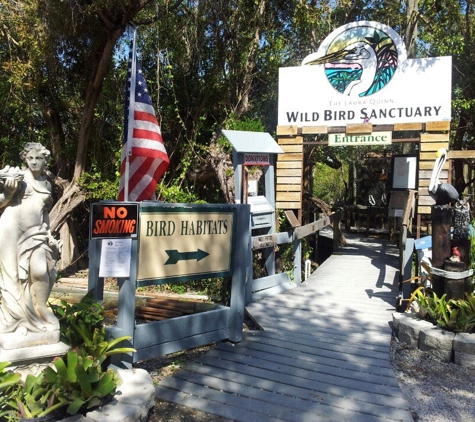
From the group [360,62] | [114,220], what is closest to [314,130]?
[360,62]

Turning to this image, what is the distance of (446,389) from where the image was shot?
4.06 meters

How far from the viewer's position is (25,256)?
10.1 ft

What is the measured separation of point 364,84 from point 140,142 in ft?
14.3

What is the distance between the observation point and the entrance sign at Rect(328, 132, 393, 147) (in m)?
8.17

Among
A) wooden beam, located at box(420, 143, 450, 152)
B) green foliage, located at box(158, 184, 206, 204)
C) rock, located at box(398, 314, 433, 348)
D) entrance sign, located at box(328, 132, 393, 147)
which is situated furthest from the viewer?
green foliage, located at box(158, 184, 206, 204)

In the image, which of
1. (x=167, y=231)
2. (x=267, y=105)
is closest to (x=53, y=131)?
(x=267, y=105)

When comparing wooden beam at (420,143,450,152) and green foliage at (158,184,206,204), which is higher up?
wooden beam at (420,143,450,152)

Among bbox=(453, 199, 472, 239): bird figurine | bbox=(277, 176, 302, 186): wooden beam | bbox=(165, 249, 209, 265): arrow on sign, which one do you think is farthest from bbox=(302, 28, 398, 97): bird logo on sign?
bbox=(165, 249, 209, 265): arrow on sign

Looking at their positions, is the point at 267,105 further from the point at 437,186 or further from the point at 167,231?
the point at 167,231

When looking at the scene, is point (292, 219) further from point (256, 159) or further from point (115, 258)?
point (115, 258)

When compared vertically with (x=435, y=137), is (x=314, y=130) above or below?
above

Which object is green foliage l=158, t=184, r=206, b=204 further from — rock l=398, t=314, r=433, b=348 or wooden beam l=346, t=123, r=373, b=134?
rock l=398, t=314, r=433, b=348

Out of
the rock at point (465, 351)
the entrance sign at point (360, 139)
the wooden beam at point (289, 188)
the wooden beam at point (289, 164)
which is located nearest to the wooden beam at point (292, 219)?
the wooden beam at point (289, 188)

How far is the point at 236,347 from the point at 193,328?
0.61m
